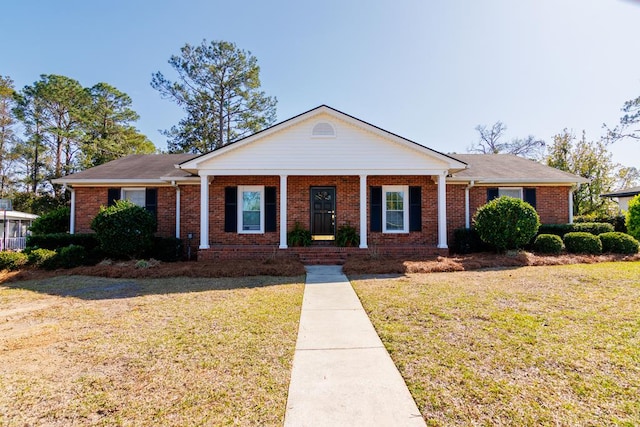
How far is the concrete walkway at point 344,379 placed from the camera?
99.4 inches

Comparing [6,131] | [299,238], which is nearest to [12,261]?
[299,238]

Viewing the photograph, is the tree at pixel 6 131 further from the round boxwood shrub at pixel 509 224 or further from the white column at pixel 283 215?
the round boxwood shrub at pixel 509 224

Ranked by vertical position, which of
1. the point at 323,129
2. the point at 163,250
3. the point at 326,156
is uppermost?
the point at 323,129

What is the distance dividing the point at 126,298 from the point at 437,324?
599 centimetres

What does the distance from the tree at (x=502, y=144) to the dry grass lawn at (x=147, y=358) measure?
3567cm

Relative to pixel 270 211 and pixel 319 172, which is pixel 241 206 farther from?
pixel 319 172

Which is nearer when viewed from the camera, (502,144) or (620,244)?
(620,244)

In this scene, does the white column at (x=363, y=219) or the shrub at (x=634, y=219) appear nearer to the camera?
the white column at (x=363, y=219)

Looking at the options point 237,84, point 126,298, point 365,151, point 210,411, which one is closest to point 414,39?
point 365,151

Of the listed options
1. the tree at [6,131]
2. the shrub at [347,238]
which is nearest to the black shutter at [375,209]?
the shrub at [347,238]

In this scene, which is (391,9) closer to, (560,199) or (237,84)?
(560,199)

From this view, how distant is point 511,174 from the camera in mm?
13727

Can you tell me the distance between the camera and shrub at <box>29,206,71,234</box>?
44.7 feet

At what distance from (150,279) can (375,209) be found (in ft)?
27.3
